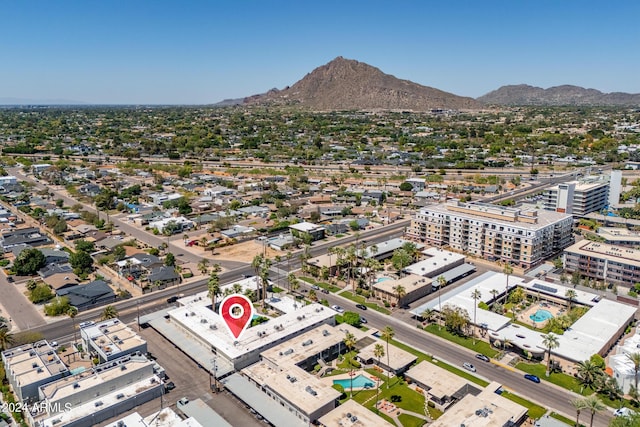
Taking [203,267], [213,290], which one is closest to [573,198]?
[203,267]

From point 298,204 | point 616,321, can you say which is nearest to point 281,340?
point 616,321

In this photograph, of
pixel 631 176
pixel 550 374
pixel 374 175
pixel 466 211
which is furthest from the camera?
pixel 374 175

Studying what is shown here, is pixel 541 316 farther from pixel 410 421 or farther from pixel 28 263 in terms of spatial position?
pixel 28 263

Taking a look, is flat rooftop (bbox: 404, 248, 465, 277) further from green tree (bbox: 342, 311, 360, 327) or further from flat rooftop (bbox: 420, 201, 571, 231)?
green tree (bbox: 342, 311, 360, 327)

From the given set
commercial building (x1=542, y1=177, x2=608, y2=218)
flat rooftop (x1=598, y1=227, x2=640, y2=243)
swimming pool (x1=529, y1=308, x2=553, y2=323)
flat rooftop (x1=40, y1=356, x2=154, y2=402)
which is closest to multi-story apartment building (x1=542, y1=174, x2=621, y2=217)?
commercial building (x1=542, y1=177, x2=608, y2=218)

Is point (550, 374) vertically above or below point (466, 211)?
below

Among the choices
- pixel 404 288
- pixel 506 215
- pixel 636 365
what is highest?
pixel 506 215

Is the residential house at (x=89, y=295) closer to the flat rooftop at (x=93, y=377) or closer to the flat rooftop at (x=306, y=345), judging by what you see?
the flat rooftop at (x=93, y=377)

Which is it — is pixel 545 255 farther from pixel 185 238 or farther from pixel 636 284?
pixel 185 238
